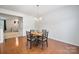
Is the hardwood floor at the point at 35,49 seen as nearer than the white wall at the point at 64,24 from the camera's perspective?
Yes

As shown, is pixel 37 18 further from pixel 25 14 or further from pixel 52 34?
pixel 52 34

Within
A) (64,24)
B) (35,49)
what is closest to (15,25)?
(35,49)

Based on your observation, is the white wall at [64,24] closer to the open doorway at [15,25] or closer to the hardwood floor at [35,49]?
the hardwood floor at [35,49]

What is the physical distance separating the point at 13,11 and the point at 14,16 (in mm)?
303

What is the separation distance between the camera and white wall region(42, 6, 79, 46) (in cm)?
420

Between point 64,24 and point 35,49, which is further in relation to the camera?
point 64,24

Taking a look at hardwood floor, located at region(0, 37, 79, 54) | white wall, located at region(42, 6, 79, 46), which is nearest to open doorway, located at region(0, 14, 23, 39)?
hardwood floor, located at region(0, 37, 79, 54)

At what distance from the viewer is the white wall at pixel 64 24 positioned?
4.20 m

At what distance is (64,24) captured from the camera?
4887mm

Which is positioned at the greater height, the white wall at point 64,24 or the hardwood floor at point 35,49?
the white wall at point 64,24

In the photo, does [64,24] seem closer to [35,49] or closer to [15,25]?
[35,49]

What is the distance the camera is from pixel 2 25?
492 centimetres

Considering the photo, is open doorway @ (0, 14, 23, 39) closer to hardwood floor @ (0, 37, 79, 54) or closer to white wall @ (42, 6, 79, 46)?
hardwood floor @ (0, 37, 79, 54)

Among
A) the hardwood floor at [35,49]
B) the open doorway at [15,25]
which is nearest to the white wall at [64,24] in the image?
the hardwood floor at [35,49]
